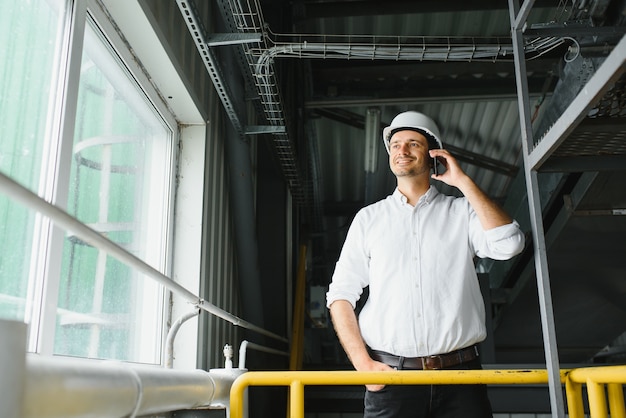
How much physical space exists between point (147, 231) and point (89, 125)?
2.41ft

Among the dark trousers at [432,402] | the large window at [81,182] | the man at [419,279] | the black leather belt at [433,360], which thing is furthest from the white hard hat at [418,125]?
the large window at [81,182]

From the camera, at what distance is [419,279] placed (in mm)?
2275

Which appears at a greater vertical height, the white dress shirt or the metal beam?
the metal beam

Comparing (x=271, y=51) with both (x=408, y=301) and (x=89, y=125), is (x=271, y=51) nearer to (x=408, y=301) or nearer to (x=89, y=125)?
(x=89, y=125)

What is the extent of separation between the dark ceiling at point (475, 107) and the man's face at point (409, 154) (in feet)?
1.93

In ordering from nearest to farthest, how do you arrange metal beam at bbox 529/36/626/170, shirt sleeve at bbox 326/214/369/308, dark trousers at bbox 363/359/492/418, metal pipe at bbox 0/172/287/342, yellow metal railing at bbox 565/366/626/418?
metal pipe at bbox 0/172/287/342 < metal beam at bbox 529/36/626/170 < yellow metal railing at bbox 565/366/626/418 < dark trousers at bbox 363/359/492/418 < shirt sleeve at bbox 326/214/369/308

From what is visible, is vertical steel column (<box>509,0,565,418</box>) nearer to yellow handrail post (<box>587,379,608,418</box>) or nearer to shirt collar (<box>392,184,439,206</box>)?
yellow handrail post (<box>587,379,608,418</box>)

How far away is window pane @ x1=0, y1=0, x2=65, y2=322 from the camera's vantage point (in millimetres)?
1693

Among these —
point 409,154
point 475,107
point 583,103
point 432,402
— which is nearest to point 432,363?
point 432,402

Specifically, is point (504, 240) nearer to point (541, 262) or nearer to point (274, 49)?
point (541, 262)

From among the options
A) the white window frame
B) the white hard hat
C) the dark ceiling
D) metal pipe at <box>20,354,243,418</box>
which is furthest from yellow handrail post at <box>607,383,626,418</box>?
the white window frame

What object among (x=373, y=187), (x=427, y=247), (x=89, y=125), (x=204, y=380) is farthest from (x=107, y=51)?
(x=373, y=187)

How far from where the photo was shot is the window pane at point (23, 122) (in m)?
1.69

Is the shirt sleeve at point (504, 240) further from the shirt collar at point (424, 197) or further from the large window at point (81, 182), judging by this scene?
the large window at point (81, 182)
